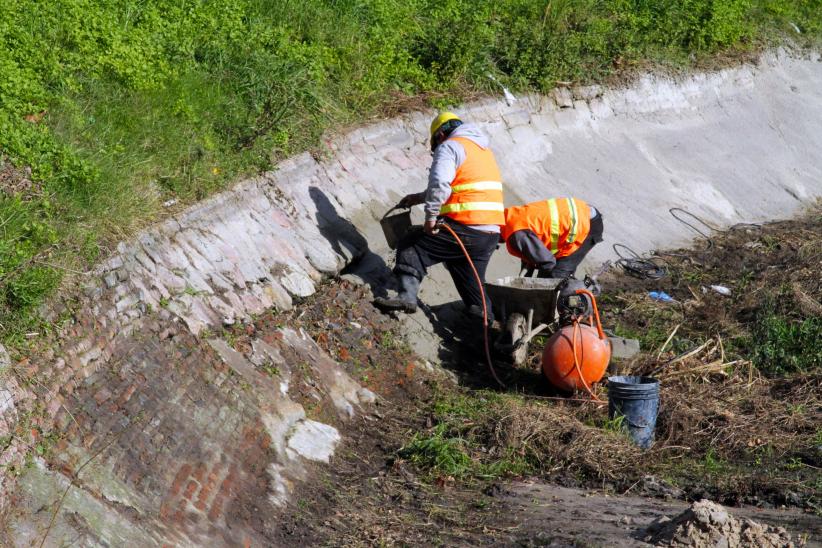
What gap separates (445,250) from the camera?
28.5ft

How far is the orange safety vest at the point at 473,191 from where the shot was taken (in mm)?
8508

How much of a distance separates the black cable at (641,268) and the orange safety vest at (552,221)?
8.74 ft

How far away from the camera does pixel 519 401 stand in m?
7.94

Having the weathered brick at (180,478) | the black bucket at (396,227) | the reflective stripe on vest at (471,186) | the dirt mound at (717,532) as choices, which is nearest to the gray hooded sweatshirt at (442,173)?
the reflective stripe on vest at (471,186)

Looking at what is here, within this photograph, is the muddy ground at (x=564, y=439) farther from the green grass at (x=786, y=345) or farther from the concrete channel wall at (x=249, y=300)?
the concrete channel wall at (x=249, y=300)

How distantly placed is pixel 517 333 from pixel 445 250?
0.96 meters

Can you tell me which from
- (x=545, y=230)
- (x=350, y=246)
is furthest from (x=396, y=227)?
(x=545, y=230)

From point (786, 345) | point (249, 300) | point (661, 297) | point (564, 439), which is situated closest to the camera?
point (564, 439)

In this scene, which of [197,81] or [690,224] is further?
[690,224]

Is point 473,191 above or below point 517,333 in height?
above

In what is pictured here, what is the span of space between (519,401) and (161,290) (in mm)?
2963

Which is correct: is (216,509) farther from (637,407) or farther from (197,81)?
(197,81)

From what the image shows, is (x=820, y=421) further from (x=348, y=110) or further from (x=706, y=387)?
(x=348, y=110)

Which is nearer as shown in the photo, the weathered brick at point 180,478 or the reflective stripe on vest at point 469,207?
the weathered brick at point 180,478
